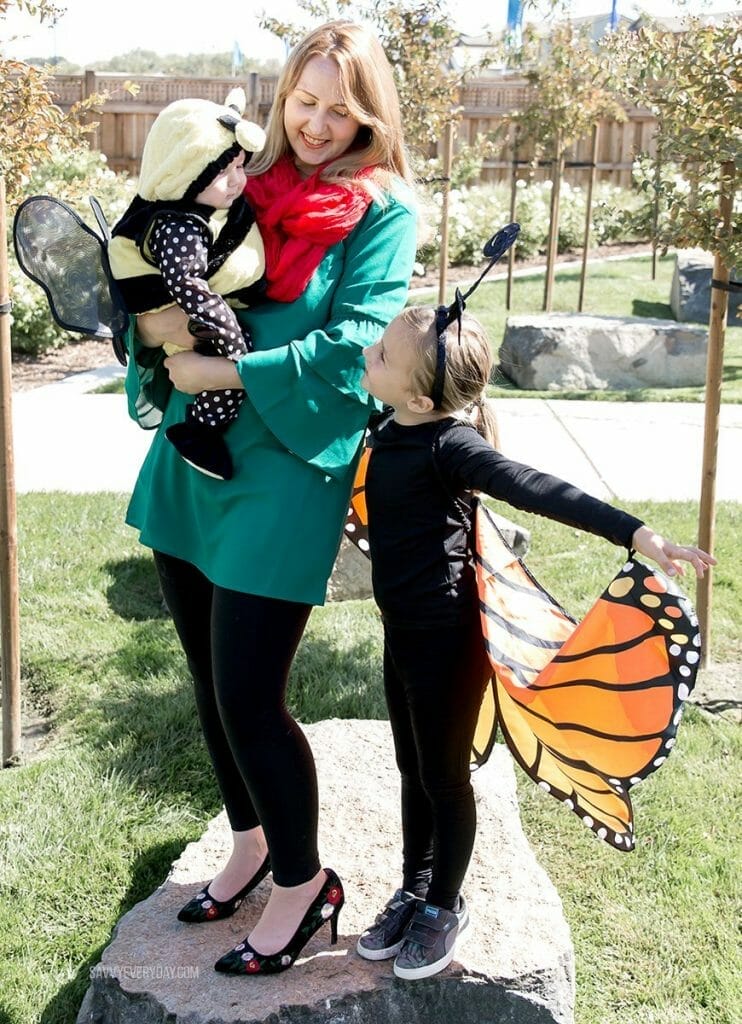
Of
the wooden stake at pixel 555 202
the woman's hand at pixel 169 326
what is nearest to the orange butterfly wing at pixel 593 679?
the woman's hand at pixel 169 326

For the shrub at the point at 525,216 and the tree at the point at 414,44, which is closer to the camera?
the tree at the point at 414,44

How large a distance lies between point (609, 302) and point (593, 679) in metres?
11.2

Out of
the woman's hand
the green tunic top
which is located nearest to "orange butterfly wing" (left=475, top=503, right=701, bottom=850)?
the green tunic top

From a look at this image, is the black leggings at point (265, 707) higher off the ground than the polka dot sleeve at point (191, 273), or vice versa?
the polka dot sleeve at point (191, 273)

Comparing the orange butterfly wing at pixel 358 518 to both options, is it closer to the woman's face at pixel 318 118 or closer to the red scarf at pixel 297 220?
the red scarf at pixel 297 220

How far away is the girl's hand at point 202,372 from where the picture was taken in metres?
2.16

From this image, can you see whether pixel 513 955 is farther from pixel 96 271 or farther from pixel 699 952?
pixel 96 271

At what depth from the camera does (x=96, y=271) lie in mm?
2590

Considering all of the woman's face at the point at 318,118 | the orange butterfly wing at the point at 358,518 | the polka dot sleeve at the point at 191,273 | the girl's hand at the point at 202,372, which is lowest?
the orange butterfly wing at the point at 358,518

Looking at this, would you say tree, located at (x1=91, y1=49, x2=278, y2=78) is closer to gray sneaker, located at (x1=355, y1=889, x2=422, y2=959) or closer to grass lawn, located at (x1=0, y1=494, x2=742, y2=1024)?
grass lawn, located at (x1=0, y1=494, x2=742, y2=1024)

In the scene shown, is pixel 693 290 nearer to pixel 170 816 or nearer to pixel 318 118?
pixel 170 816

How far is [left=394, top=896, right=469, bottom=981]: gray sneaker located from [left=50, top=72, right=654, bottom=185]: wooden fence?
15.1 m

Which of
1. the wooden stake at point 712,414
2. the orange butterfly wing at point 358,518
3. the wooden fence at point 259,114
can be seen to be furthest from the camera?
the wooden fence at point 259,114

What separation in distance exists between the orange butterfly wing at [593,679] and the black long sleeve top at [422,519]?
0.05m
